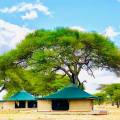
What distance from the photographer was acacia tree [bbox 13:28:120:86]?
1868 inches

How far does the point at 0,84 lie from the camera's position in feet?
257

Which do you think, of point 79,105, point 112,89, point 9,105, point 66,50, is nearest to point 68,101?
point 79,105

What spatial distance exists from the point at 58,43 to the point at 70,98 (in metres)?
6.42

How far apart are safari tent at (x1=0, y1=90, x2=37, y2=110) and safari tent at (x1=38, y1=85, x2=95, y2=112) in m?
22.3

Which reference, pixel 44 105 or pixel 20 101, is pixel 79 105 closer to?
pixel 44 105

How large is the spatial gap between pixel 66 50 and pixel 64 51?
297mm

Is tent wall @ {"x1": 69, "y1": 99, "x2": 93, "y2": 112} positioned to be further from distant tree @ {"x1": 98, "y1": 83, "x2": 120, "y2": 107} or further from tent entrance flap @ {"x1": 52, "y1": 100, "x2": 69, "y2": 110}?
distant tree @ {"x1": 98, "y1": 83, "x2": 120, "y2": 107}

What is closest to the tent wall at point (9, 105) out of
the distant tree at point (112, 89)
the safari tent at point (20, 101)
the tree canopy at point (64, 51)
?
the safari tent at point (20, 101)

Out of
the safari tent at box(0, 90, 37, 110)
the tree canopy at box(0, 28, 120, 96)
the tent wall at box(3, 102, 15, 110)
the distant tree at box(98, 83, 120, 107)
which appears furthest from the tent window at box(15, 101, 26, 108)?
the distant tree at box(98, 83, 120, 107)

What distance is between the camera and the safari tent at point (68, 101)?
1829 inches

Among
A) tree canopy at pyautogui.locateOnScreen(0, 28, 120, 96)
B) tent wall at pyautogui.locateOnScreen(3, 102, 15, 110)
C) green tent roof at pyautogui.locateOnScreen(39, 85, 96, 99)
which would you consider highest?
tree canopy at pyautogui.locateOnScreen(0, 28, 120, 96)

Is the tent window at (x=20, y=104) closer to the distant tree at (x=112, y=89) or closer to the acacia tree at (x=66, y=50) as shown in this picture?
the acacia tree at (x=66, y=50)

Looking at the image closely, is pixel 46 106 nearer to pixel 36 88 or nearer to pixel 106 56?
pixel 106 56

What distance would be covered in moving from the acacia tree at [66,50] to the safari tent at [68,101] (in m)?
2.03
